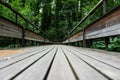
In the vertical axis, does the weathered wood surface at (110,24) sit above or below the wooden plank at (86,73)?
above

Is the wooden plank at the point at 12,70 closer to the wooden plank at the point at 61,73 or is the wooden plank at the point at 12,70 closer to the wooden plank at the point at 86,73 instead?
the wooden plank at the point at 61,73

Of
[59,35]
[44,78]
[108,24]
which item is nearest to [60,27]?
[59,35]

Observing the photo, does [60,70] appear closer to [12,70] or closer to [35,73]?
[35,73]

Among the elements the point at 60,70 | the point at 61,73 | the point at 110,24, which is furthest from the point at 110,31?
the point at 61,73

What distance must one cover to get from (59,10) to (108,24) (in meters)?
33.0

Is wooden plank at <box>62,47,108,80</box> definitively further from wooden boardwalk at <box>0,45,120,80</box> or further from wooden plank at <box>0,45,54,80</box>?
wooden plank at <box>0,45,54,80</box>

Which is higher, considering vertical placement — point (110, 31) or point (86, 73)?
point (110, 31)

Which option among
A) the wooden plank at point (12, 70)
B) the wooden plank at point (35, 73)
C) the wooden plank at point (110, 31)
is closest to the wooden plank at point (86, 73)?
the wooden plank at point (35, 73)

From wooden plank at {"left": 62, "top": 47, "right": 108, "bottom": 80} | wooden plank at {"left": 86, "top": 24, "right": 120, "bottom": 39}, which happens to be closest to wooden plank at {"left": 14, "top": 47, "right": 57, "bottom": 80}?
wooden plank at {"left": 62, "top": 47, "right": 108, "bottom": 80}

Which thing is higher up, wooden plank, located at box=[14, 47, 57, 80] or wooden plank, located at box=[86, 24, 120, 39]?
wooden plank, located at box=[86, 24, 120, 39]

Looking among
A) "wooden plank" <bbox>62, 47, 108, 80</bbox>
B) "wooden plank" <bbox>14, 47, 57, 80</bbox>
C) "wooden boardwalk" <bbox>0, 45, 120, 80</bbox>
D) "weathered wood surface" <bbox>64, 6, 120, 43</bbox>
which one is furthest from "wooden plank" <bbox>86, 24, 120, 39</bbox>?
"wooden plank" <bbox>14, 47, 57, 80</bbox>

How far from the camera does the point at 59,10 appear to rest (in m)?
36.1

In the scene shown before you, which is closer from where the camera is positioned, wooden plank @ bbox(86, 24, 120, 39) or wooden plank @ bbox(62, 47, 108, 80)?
wooden plank @ bbox(62, 47, 108, 80)

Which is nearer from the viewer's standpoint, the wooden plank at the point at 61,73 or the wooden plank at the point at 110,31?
the wooden plank at the point at 61,73
